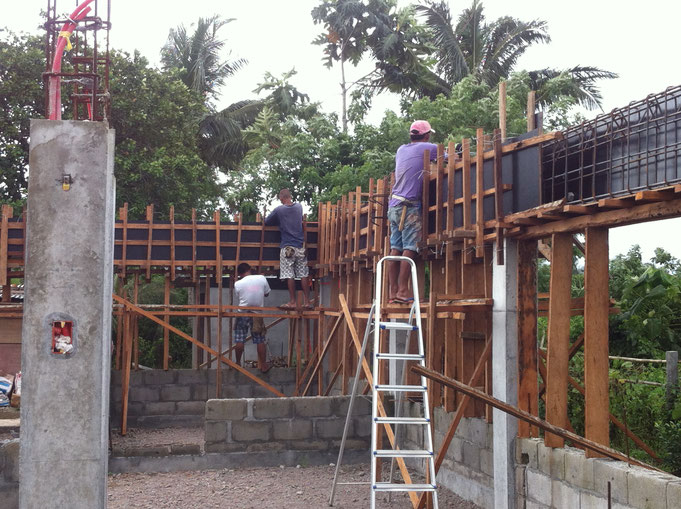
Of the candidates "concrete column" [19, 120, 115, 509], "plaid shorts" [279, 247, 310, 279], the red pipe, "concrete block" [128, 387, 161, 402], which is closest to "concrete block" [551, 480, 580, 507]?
"concrete column" [19, 120, 115, 509]

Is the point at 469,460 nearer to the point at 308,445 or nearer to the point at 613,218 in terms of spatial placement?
the point at 308,445

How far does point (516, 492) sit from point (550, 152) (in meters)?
3.03

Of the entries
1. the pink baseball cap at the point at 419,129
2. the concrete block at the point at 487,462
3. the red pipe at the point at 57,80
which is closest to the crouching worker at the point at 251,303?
the pink baseball cap at the point at 419,129

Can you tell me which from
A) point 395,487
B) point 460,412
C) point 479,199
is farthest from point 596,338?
point 479,199

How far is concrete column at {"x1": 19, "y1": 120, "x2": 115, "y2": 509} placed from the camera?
655 cm

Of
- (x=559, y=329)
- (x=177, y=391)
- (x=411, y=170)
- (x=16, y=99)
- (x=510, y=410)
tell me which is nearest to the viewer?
(x=510, y=410)

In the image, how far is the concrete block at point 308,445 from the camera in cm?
1047

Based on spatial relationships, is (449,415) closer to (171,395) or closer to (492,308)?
(492,308)

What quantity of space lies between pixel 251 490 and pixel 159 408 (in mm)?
5057

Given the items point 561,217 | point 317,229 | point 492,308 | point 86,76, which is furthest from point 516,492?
point 317,229

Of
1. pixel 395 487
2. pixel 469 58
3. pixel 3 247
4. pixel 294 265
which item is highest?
pixel 469 58

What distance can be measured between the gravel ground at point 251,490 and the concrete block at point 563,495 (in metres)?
1.64

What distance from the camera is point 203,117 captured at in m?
29.4

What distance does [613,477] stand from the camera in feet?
20.2
